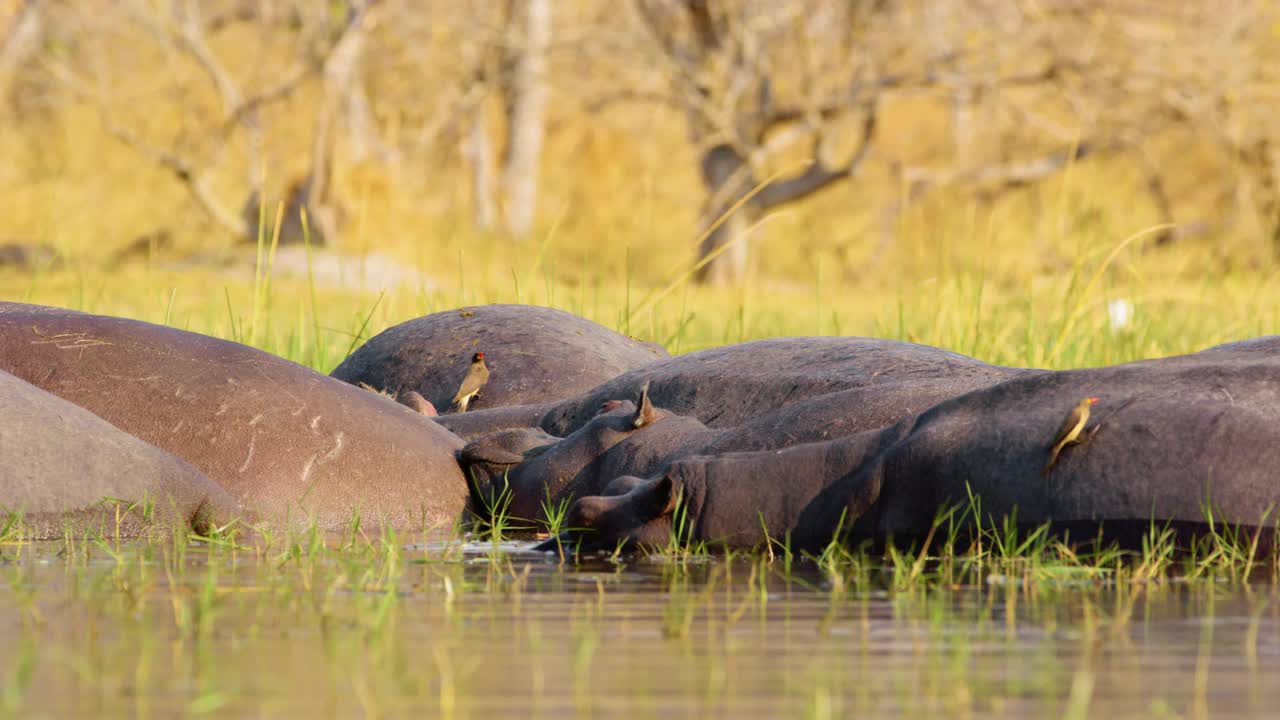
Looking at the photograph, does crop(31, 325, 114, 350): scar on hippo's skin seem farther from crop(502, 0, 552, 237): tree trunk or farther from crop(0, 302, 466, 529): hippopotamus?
crop(502, 0, 552, 237): tree trunk

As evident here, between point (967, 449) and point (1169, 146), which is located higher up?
point (1169, 146)

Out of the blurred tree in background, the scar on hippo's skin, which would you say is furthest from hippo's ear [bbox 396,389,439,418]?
the blurred tree in background

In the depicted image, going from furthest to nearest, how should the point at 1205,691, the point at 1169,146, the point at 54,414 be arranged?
the point at 1169,146
the point at 54,414
the point at 1205,691

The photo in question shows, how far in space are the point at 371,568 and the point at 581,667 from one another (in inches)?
37.2

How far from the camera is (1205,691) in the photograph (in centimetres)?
205

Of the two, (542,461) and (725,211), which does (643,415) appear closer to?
(542,461)

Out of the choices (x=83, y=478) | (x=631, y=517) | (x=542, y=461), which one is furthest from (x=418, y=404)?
(x=631, y=517)

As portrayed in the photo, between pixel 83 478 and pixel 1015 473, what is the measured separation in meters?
1.90

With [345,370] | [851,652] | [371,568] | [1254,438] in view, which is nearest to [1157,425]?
[1254,438]

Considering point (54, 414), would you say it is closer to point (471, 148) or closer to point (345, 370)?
point (345, 370)

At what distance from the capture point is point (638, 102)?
1902 cm

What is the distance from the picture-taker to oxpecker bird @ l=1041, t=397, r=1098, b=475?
10.2 ft

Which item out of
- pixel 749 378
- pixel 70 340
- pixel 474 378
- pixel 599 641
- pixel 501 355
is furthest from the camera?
pixel 501 355

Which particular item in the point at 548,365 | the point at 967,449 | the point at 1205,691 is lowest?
the point at 1205,691
